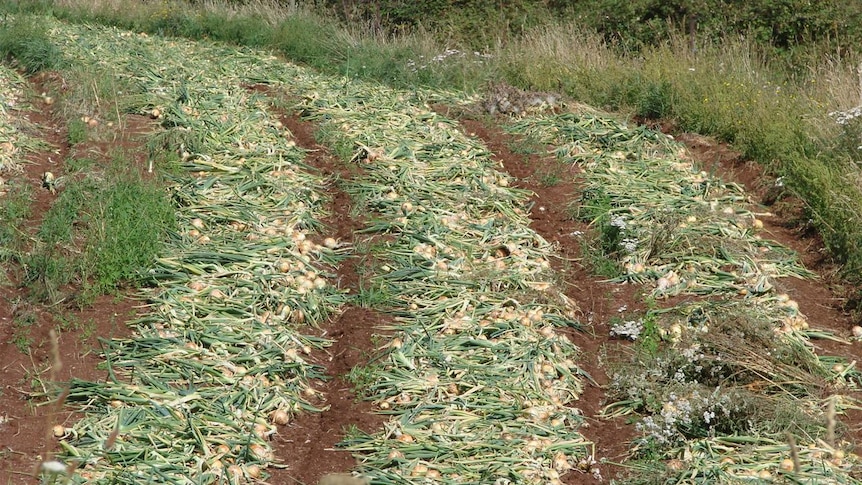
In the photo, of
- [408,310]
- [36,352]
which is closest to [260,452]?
[36,352]

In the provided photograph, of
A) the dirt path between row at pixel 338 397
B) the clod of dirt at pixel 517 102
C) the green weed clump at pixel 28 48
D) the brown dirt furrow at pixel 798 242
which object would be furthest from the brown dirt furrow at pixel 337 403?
the green weed clump at pixel 28 48

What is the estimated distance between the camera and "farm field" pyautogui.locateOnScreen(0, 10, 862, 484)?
484 cm

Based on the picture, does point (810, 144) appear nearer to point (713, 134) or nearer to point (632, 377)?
point (713, 134)

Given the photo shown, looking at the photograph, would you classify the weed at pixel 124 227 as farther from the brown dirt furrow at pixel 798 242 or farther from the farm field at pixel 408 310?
the brown dirt furrow at pixel 798 242

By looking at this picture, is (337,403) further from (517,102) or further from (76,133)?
(517,102)

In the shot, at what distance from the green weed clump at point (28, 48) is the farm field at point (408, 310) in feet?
2.93

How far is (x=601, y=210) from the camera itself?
25.3 ft

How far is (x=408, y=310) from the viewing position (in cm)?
617

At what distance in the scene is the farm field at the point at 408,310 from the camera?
4.84m

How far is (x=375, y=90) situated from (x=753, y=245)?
499cm

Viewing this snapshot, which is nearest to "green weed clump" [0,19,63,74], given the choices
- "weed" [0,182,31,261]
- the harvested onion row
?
the harvested onion row

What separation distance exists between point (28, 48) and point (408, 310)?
6.62 metres

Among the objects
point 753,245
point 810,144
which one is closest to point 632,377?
point 753,245

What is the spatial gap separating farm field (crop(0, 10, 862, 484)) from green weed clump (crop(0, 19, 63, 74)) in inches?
35.2
